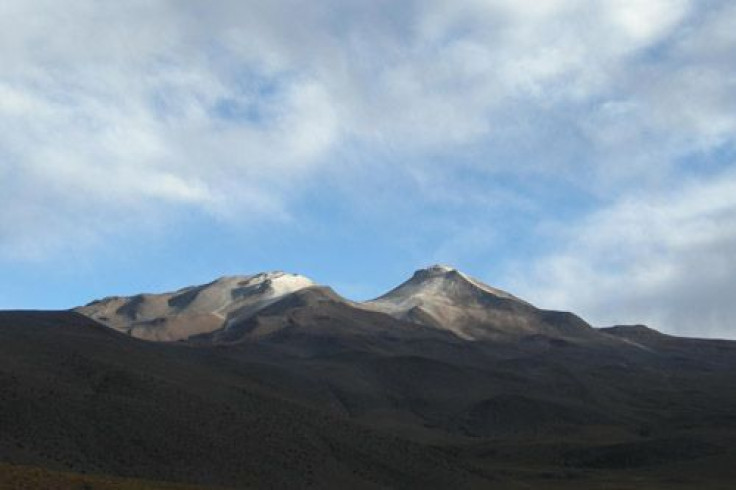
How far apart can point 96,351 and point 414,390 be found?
101 metres

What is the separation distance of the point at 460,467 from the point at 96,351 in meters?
37.8

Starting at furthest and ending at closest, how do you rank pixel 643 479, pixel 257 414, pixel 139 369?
pixel 643 479, pixel 139 369, pixel 257 414

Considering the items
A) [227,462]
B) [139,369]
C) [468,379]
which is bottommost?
[227,462]

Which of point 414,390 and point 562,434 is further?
point 414,390

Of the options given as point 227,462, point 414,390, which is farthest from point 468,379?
point 227,462

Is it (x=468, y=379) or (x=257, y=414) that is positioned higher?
(x=468, y=379)

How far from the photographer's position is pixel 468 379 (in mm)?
197750

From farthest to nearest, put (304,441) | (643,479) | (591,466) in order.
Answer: (591,466)
(643,479)
(304,441)

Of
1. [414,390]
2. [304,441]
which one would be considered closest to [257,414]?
[304,441]

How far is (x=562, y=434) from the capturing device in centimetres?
14712

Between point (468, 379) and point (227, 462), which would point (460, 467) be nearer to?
point (227, 462)

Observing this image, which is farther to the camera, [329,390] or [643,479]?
[329,390]

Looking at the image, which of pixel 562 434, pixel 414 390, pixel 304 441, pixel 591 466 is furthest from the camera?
pixel 414 390

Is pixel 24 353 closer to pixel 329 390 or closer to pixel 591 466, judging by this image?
pixel 591 466
